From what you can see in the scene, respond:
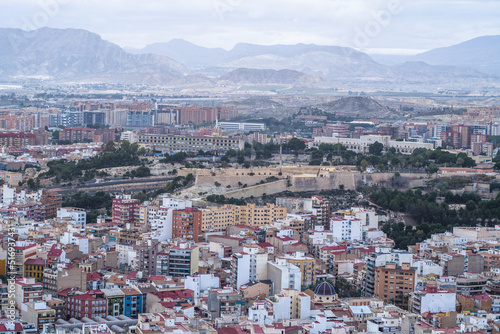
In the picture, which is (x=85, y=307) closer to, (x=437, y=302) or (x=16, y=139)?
(x=437, y=302)

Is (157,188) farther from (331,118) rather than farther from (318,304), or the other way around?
(331,118)

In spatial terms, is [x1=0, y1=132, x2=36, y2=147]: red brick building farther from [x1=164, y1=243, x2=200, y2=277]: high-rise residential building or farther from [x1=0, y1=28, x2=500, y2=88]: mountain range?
[x1=0, y1=28, x2=500, y2=88]: mountain range

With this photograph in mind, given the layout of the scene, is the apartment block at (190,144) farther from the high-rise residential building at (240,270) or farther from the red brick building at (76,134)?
the high-rise residential building at (240,270)

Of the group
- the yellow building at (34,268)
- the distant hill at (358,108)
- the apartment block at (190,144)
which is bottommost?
the yellow building at (34,268)

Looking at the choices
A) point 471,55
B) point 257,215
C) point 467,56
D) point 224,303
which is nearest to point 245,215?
point 257,215

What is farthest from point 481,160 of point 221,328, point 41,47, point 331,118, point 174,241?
point 41,47

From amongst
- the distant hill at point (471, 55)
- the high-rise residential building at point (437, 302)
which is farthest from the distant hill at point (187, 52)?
the high-rise residential building at point (437, 302)
